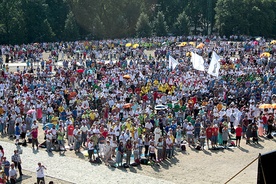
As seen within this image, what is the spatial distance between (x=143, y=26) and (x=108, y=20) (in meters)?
4.95

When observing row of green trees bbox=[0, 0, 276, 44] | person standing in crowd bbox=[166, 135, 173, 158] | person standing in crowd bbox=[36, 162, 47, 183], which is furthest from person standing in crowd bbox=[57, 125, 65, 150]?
row of green trees bbox=[0, 0, 276, 44]

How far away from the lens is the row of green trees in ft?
210

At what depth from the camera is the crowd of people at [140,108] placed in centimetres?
2025

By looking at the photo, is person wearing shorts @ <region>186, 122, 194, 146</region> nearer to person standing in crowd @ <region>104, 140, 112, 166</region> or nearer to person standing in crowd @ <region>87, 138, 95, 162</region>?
person standing in crowd @ <region>104, 140, 112, 166</region>

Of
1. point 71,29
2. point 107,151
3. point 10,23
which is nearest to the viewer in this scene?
point 107,151

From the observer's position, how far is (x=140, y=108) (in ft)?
80.3

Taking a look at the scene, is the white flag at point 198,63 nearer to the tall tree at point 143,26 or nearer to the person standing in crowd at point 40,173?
the person standing in crowd at point 40,173

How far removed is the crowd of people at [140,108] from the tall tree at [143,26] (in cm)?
2689

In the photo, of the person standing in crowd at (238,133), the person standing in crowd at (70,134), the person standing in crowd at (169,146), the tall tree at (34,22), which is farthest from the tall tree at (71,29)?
the person standing in crowd at (169,146)

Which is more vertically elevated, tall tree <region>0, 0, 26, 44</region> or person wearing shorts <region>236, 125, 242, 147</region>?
tall tree <region>0, 0, 26, 44</region>

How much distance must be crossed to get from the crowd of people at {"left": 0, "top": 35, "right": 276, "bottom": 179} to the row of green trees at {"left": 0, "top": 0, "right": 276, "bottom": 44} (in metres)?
24.6

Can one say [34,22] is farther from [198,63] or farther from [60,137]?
[60,137]

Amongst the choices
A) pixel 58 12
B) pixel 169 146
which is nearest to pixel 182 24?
pixel 58 12

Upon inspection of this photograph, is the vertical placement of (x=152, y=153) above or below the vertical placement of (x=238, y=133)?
below
